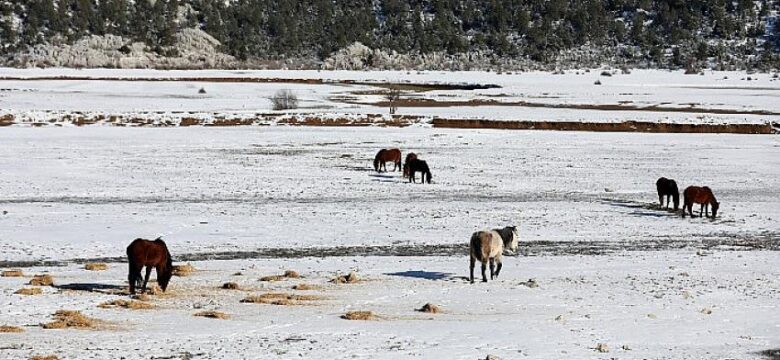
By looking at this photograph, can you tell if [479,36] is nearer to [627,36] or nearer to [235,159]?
[627,36]

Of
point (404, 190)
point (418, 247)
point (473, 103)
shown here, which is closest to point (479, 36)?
point (473, 103)

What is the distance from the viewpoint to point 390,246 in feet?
72.1

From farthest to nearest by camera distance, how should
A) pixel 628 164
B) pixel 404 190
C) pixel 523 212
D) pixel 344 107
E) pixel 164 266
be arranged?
pixel 344 107
pixel 628 164
pixel 404 190
pixel 523 212
pixel 164 266

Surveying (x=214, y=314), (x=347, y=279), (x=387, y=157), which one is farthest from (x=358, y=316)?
(x=387, y=157)

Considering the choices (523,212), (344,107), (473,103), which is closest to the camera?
(523,212)

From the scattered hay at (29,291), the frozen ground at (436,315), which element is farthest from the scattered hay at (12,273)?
the scattered hay at (29,291)

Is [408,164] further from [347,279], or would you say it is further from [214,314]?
[214,314]

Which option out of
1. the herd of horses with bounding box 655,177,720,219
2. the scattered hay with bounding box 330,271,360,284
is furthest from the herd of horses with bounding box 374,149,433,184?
the scattered hay with bounding box 330,271,360,284

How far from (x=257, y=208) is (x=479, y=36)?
124430 mm

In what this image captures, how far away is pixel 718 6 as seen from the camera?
151000mm

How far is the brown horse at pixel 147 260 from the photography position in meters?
16.1

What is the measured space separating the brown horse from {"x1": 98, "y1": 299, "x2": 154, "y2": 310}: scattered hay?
0.55 m

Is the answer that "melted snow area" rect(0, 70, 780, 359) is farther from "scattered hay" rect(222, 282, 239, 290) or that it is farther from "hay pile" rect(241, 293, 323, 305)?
"scattered hay" rect(222, 282, 239, 290)

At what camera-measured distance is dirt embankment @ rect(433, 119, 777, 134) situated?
52188 mm
